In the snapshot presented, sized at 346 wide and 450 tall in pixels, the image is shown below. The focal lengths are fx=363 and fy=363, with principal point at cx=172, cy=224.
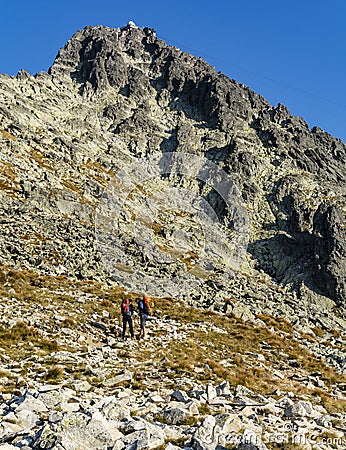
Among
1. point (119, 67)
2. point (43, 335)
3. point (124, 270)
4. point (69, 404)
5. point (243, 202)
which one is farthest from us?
point (119, 67)

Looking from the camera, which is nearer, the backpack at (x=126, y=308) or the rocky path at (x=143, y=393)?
the rocky path at (x=143, y=393)

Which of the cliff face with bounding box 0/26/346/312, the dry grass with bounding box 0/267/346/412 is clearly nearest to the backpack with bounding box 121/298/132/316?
the dry grass with bounding box 0/267/346/412

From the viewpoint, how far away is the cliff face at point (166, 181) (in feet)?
154

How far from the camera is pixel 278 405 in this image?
11.6m

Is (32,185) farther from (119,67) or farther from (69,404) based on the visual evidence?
(119,67)

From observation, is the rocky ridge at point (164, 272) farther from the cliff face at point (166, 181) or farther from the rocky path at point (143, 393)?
the cliff face at point (166, 181)

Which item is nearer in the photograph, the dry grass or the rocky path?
the rocky path

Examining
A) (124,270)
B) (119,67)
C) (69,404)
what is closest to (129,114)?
(119,67)

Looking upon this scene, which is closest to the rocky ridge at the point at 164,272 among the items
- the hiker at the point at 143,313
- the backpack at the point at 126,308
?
the hiker at the point at 143,313

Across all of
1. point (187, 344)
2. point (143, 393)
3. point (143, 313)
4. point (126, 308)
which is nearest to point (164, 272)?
point (143, 313)

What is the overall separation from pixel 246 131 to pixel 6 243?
121 m

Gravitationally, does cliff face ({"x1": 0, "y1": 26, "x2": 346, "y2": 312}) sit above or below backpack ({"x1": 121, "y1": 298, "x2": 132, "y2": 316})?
above

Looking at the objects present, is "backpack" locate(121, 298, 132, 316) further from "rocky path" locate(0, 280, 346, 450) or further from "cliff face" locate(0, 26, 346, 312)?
"cliff face" locate(0, 26, 346, 312)

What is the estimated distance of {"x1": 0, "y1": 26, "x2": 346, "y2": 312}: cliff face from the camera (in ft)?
154
